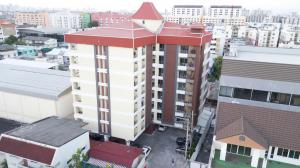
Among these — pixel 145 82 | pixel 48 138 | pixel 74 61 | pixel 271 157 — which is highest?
pixel 74 61

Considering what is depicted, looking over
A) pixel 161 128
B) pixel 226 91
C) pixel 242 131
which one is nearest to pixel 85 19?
pixel 161 128

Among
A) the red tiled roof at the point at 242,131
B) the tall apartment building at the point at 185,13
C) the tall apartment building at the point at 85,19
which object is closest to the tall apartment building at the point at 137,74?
the red tiled roof at the point at 242,131

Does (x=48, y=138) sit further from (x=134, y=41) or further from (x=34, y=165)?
(x=134, y=41)

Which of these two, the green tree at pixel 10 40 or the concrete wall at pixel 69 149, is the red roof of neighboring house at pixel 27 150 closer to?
the concrete wall at pixel 69 149

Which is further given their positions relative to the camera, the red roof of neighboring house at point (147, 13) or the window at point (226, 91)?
the red roof of neighboring house at point (147, 13)

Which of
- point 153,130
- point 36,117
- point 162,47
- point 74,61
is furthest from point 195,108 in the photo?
point 36,117

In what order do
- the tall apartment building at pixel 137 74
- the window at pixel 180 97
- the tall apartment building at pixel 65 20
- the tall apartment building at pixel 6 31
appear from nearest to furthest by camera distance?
the tall apartment building at pixel 137 74
the window at pixel 180 97
the tall apartment building at pixel 6 31
the tall apartment building at pixel 65 20

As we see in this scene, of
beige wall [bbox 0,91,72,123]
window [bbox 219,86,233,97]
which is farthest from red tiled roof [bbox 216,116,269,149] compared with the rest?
beige wall [bbox 0,91,72,123]
